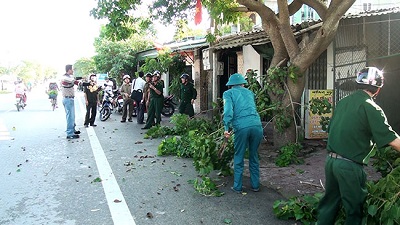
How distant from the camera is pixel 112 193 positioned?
568 cm

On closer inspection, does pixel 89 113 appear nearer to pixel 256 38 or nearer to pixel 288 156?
pixel 256 38

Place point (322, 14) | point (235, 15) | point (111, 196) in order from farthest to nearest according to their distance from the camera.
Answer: point (235, 15) → point (322, 14) → point (111, 196)

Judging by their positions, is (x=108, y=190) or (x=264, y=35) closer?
(x=108, y=190)

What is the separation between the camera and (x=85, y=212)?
488 cm

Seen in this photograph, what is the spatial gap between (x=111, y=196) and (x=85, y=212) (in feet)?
2.23

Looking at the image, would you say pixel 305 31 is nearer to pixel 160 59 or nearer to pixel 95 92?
pixel 95 92

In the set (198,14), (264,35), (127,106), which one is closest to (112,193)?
(264,35)

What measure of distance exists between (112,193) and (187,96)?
7374 millimetres

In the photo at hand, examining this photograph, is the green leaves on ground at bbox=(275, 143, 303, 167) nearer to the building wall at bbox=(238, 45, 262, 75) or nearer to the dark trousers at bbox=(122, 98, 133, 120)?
the building wall at bbox=(238, 45, 262, 75)

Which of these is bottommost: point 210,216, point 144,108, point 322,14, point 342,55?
point 210,216

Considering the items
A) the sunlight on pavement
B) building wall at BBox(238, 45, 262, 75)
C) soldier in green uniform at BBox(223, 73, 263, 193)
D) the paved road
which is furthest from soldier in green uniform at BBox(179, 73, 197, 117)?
soldier in green uniform at BBox(223, 73, 263, 193)

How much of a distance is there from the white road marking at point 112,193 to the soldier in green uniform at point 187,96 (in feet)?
14.3

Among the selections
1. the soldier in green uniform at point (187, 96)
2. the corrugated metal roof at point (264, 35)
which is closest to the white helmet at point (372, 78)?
the corrugated metal roof at point (264, 35)

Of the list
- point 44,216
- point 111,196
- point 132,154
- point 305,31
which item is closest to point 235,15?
point 305,31
